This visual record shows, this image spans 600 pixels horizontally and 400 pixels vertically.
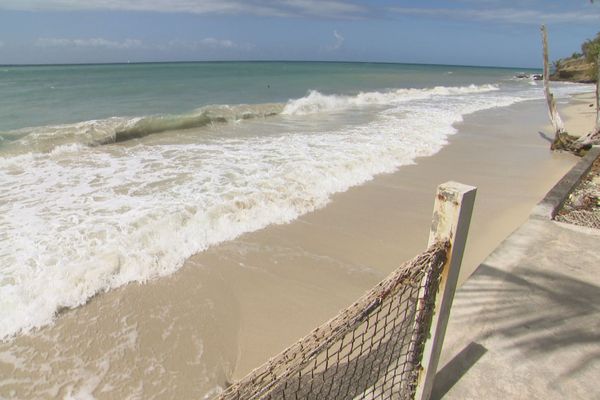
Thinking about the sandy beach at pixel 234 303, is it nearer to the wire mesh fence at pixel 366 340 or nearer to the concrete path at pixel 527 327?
the concrete path at pixel 527 327

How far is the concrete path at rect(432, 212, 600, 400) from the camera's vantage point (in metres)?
2.67

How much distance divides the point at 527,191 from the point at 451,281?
674 cm

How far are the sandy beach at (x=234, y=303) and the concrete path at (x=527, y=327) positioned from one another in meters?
0.82

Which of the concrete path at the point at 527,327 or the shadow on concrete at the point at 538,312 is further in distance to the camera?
the shadow on concrete at the point at 538,312

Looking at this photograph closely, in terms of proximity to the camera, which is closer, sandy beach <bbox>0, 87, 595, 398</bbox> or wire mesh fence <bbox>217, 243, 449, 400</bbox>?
wire mesh fence <bbox>217, 243, 449, 400</bbox>

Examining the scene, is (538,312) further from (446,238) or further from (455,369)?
(446,238)

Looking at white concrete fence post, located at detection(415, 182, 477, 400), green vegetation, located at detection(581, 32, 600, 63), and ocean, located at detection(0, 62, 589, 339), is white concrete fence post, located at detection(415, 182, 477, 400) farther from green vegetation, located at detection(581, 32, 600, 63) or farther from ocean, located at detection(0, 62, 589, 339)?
green vegetation, located at detection(581, 32, 600, 63)

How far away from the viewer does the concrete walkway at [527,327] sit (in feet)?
8.75

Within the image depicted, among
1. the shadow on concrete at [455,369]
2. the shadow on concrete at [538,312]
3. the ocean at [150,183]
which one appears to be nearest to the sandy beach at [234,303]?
the ocean at [150,183]

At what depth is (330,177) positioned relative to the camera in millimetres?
7766

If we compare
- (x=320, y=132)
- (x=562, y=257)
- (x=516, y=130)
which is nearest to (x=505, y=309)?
(x=562, y=257)

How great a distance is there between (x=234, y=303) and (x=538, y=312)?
9.51ft

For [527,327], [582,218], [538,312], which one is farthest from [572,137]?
[527,327]

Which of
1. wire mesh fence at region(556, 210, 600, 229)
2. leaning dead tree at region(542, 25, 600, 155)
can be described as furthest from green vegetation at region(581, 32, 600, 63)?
wire mesh fence at region(556, 210, 600, 229)
